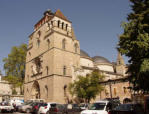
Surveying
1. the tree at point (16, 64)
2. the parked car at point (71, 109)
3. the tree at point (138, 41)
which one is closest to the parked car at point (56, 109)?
the parked car at point (71, 109)

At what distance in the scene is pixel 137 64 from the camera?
12.6 m

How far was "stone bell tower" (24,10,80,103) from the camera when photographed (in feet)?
108

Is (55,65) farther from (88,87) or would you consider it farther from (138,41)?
(138,41)

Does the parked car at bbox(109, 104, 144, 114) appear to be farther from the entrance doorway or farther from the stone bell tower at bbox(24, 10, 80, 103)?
the entrance doorway

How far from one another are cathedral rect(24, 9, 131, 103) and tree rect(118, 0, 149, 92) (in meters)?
17.1

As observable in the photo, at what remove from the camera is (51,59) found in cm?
3416

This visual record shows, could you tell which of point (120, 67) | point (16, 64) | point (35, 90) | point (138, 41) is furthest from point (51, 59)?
point (120, 67)

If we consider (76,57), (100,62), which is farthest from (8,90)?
(100,62)

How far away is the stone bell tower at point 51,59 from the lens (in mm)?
32925

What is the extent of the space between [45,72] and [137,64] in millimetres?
25268

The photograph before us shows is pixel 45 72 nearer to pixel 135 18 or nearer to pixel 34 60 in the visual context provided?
pixel 34 60

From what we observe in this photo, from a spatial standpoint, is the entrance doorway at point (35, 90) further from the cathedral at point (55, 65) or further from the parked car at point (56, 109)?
the parked car at point (56, 109)

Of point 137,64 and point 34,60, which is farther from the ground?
point 34,60

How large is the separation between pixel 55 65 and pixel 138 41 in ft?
76.0
